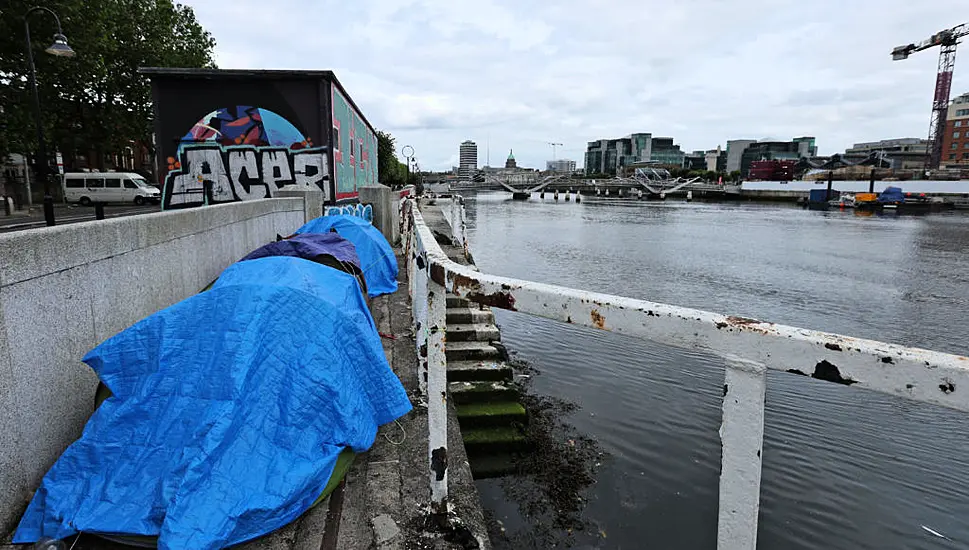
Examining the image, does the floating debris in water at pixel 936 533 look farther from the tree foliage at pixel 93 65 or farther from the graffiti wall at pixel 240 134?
the tree foliage at pixel 93 65

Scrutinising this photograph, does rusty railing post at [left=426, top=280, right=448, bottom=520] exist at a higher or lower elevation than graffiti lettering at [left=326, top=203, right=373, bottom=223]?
lower

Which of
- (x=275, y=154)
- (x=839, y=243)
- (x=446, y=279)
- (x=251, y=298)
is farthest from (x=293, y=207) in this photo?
(x=839, y=243)

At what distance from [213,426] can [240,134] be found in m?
12.3

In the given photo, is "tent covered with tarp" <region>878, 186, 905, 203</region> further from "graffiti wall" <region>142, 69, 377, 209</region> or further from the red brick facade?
"graffiti wall" <region>142, 69, 377, 209</region>

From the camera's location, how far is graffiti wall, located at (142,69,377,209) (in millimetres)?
12789

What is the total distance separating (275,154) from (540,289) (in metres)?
12.8

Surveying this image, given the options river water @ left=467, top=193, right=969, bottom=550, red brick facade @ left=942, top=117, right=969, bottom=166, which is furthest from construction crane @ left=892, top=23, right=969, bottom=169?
river water @ left=467, top=193, right=969, bottom=550

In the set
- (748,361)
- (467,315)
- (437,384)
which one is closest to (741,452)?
(748,361)

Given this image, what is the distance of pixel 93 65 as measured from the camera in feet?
81.1

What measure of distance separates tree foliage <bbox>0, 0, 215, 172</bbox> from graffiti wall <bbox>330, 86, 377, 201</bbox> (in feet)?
45.1

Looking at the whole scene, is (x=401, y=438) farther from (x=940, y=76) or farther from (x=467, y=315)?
(x=940, y=76)

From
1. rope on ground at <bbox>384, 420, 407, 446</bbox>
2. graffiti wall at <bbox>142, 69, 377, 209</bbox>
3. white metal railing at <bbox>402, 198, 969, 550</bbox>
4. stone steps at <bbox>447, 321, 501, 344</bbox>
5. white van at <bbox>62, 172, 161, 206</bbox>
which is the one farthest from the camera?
white van at <bbox>62, 172, 161, 206</bbox>

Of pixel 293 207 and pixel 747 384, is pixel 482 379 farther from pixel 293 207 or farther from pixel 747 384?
pixel 293 207

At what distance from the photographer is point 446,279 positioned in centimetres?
228
